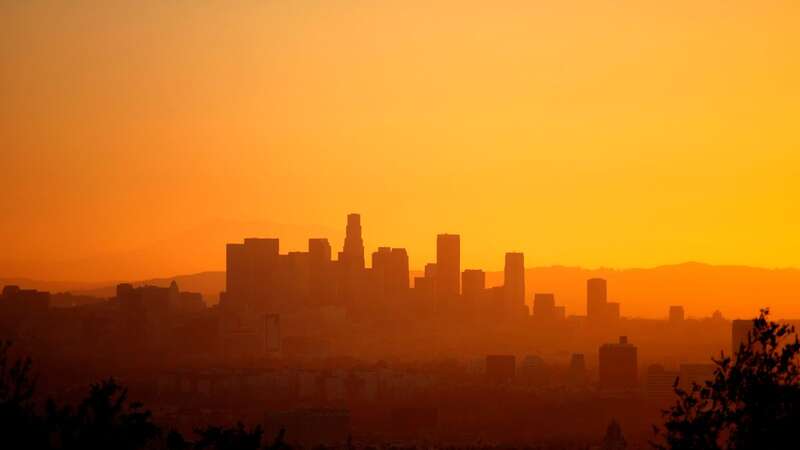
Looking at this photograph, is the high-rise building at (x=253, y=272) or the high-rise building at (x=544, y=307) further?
the high-rise building at (x=544, y=307)

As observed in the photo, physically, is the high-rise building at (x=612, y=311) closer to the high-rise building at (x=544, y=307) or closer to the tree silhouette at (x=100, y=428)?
the high-rise building at (x=544, y=307)

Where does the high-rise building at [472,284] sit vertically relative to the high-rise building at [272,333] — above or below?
above

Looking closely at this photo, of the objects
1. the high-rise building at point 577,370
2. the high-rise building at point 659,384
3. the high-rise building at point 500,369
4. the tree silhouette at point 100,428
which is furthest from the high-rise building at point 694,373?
the tree silhouette at point 100,428

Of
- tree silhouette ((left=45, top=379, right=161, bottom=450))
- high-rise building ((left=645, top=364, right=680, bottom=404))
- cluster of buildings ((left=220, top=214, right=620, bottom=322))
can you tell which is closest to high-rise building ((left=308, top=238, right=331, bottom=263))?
cluster of buildings ((left=220, top=214, right=620, bottom=322))

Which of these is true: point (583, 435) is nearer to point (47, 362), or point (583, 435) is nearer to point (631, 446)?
point (631, 446)

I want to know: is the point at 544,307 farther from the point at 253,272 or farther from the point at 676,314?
the point at 253,272

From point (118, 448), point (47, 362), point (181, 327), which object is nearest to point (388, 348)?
point (181, 327)
